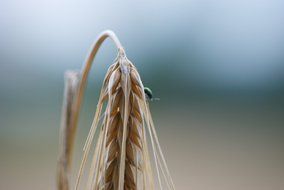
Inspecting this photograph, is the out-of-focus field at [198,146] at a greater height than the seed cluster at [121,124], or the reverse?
the seed cluster at [121,124]

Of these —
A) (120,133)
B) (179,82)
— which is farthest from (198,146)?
(120,133)

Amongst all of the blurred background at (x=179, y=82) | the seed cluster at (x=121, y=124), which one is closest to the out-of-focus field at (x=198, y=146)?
the blurred background at (x=179, y=82)

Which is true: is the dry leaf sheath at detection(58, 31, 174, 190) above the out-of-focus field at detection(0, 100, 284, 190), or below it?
above

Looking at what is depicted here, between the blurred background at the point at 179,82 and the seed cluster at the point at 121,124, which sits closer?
the seed cluster at the point at 121,124

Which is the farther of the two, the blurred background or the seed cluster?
the blurred background

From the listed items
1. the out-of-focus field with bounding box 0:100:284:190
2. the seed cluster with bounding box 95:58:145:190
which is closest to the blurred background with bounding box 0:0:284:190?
the out-of-focus field with bounding box 0:100:284:190

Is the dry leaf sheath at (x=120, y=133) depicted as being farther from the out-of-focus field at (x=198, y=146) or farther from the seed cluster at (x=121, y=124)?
the out-of-focus field at (x=198, y=146)

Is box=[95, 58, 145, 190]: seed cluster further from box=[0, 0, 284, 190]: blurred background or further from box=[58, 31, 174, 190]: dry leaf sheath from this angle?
box=[0, 0, 284, 190]: blurred background

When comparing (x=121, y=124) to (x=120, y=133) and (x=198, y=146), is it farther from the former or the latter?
(x=198, y=146)

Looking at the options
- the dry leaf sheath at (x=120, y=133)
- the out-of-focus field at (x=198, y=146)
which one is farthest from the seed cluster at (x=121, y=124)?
the out-of-focus field at (x=198, y=146)
